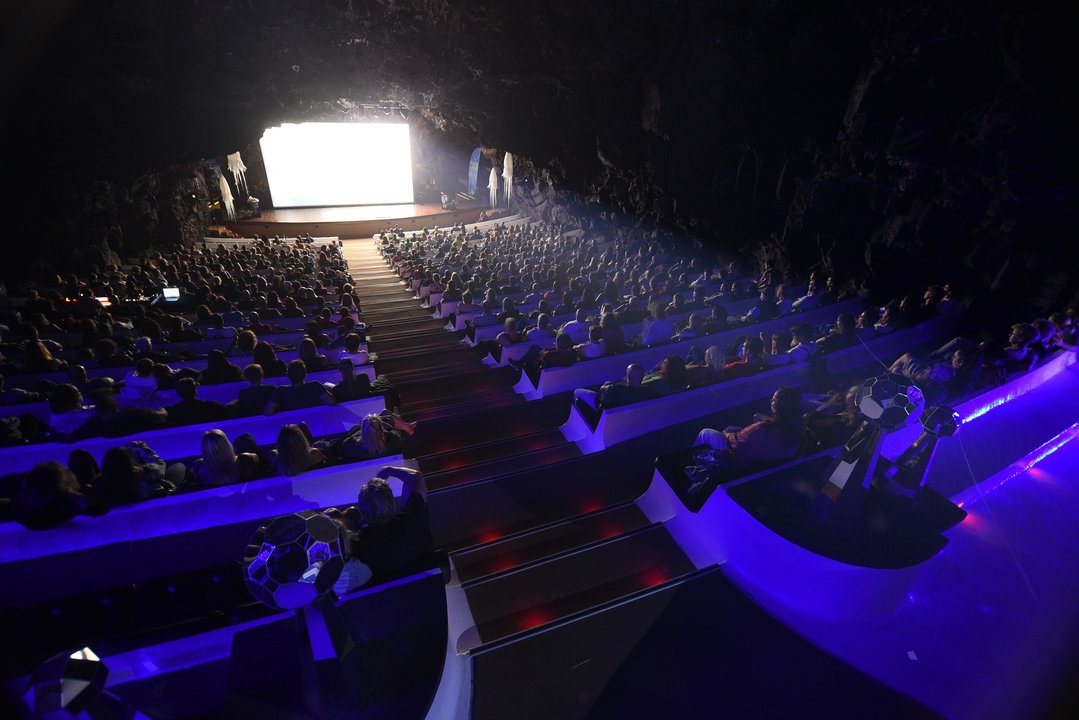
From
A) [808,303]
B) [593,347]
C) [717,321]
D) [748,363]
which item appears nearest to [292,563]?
[593,347]

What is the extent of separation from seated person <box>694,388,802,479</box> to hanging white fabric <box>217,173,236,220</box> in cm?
2738

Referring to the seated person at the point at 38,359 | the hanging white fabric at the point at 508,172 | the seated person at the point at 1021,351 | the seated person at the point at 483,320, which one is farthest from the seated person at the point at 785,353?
the hanging white fabric at the point at 508,172

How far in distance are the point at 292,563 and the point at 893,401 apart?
3814 millimetres

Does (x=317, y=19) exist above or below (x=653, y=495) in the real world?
above

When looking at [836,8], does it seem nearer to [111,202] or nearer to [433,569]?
[433,569]

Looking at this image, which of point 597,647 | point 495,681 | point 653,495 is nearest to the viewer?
point 495,681

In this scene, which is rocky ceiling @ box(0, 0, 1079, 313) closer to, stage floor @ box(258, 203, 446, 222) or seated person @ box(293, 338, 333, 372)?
stage floor @ box(258, 203, 446, 222)

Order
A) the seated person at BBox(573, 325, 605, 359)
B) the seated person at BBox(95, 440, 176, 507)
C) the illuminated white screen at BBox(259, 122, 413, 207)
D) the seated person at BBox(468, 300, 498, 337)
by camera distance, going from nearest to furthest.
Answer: the seated person at BBox(95, 440, 176, 507), the seated person at BBox(573, 325, 605, 359), the seated person at BBox(468, 300, 498, 337), the illuminated white screen at BBox(259, 122, 413, 207)

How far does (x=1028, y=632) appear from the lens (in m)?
3.38

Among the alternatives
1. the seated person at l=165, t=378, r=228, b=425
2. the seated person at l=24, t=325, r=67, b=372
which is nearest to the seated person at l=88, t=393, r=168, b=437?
the seated person at l=165, t=378, r=228, b=425

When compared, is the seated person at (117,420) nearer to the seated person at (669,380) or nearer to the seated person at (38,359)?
the seated person at (38,359)

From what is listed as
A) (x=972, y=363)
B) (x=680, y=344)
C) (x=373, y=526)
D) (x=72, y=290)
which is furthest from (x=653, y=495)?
(x=72, y=290)

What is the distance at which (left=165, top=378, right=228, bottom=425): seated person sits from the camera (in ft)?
15.7

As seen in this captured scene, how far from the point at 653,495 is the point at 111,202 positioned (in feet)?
64.7
